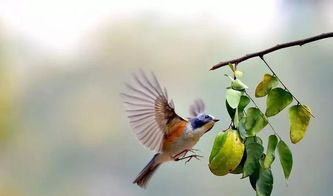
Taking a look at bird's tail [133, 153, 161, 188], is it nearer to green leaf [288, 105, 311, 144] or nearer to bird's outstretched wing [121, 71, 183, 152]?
bird's outstretched wing [121, 71, 183, 152]

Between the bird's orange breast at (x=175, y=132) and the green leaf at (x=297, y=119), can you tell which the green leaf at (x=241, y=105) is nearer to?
the green leaf at (x=297, y=119)

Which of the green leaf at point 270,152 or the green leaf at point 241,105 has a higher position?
the green leaf at point 241,105

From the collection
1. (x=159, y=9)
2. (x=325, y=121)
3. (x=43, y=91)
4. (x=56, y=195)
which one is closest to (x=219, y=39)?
(x=159, y=9)

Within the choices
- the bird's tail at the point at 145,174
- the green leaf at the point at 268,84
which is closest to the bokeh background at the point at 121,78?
the bird's tail at the point at 145,174

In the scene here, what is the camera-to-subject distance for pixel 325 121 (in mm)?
1580

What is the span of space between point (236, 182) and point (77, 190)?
43 cm

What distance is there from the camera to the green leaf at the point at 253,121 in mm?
592

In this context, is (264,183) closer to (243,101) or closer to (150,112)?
(243,101)

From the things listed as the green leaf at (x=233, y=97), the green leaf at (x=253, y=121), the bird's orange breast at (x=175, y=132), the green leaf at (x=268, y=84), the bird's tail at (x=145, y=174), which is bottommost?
the bird's tail at (x=145, y=174)

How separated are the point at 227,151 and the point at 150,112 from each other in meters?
0.36

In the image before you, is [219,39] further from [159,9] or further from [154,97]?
[154,97]

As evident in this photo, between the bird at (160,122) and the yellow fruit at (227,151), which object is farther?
the bird at (160,122)

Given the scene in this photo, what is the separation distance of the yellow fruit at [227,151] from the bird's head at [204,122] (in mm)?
312

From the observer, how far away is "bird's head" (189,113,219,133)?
908 mm
